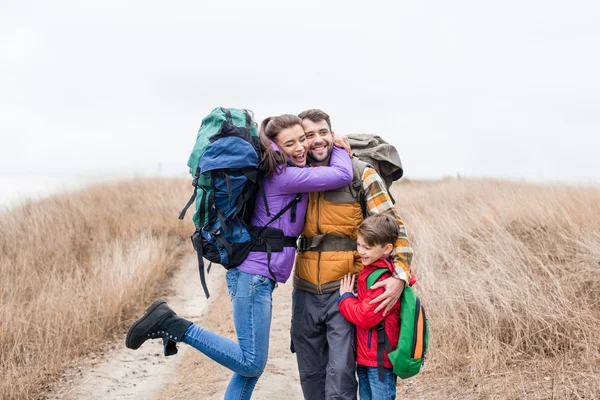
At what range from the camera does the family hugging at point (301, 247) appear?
3.08 metres

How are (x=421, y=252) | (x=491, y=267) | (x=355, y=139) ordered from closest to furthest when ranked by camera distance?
(x=355, y=139)
(x=491, y=267)
(x=421, y=252)

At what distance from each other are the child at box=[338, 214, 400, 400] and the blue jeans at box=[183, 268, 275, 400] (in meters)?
0.52

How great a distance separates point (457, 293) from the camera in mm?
5598

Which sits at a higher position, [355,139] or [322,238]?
[355,139]

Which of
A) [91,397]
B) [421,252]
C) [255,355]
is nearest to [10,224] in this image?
[91,397]

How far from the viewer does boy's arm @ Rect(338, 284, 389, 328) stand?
2967 millimetres

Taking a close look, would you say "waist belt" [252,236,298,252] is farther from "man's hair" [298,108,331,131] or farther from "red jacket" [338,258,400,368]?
Result: "man's hair" [298,108,331,131]

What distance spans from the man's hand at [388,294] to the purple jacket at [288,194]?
601mm

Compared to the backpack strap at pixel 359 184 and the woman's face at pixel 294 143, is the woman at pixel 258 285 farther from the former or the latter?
the backpack strap at pixel 359 184

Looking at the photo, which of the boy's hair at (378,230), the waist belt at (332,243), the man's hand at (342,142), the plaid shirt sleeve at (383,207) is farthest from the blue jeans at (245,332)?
the man's hand at (342,142)

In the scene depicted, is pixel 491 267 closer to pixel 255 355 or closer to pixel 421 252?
pixel 421 252

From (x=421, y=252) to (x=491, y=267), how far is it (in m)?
1.45

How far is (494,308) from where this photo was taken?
5.02 m

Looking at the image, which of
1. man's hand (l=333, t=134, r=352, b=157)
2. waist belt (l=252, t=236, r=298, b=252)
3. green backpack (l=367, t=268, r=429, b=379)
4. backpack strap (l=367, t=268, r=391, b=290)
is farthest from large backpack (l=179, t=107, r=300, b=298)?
green backpack (l=367, t=268, r=429, b=379)
